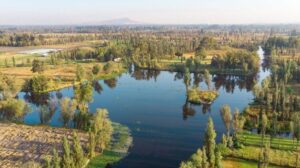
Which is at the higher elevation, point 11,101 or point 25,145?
point 11,101

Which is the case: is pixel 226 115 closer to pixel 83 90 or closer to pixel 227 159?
pixel 227 159

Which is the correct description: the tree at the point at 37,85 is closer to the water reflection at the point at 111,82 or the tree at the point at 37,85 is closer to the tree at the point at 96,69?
the water reflection at the point at 111,82

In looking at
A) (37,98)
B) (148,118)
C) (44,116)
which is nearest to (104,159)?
(44,116)

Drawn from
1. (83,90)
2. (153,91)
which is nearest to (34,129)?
(83,90)

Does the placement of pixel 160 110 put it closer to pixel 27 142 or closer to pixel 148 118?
pixel 148 118

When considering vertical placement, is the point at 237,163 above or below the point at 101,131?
below

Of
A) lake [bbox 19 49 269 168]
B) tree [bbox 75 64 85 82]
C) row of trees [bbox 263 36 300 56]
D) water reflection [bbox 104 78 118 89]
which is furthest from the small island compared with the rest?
row of trees [bbox 263 36 300 56]
